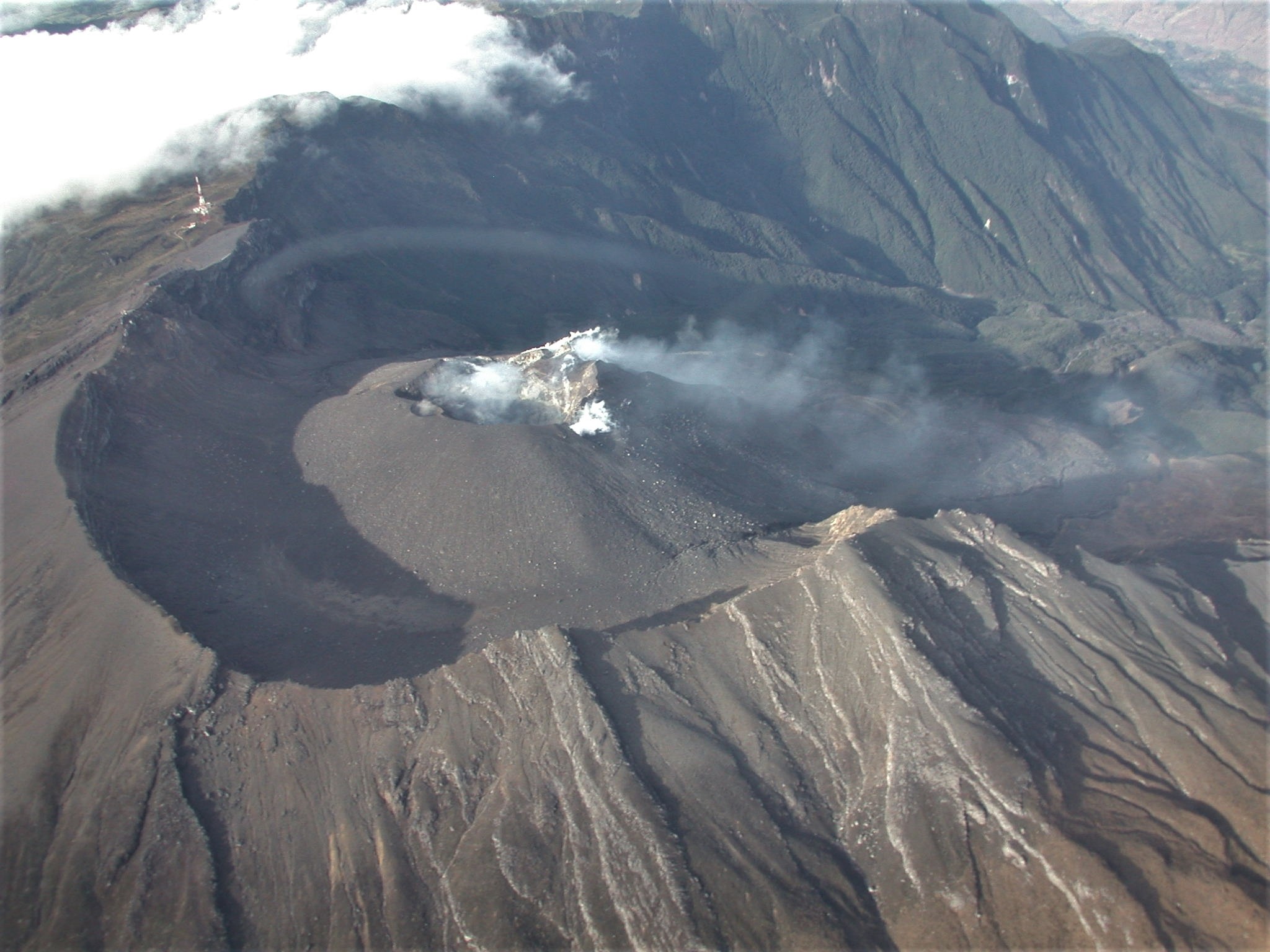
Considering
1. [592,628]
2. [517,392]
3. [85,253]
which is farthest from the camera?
[85,253]

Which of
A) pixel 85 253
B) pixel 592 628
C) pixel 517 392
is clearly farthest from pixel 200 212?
pixel 592 628

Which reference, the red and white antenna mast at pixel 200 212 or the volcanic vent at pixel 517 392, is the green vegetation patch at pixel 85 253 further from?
the volcanic vent at pixel 517 392

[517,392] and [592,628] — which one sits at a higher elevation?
[517,392]

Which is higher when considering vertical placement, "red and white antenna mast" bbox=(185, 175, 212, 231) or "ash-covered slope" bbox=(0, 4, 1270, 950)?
"red and white antenna mast" bbox=(185, 175, 212, 231)

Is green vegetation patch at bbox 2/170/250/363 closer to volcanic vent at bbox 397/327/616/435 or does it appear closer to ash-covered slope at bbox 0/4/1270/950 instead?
ash-covered slope at bbox 0/4/1270/950

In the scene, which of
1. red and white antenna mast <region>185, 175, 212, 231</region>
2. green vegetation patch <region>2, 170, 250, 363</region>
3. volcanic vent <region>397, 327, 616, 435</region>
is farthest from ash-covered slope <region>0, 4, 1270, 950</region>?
green vegetation patch <region>2, 170, 250, 363</region>

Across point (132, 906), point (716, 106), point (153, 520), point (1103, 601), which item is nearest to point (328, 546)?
point (153, 520)

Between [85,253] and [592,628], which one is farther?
[85,253]

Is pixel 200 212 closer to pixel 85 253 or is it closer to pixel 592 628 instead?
pixel 85 253

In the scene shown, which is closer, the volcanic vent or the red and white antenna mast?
the volcanic vent

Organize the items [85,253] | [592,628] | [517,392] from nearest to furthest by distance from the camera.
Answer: [592,628], [517,392], [85,253]

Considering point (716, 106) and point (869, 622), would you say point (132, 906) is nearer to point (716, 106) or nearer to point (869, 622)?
point (869, 622)
